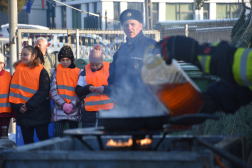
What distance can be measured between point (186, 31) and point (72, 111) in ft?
14.0

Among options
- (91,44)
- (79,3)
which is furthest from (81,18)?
(91,44)

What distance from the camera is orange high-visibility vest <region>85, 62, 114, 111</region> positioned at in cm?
472

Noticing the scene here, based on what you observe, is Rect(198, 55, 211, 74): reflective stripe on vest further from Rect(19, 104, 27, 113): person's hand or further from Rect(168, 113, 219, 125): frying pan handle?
Rect(19, 104, 27, 113): person's hand

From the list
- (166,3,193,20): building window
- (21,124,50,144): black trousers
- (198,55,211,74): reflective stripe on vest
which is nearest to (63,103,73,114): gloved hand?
(21,124,50,144): black trousers

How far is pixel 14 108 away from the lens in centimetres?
476

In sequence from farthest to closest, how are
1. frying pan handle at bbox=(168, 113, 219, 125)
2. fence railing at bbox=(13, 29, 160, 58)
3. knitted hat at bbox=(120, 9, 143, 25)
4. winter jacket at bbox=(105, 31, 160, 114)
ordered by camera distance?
fence railing at bbox=(13, 29, 160, 58) → knitted hat at bbox=(120, 9, 143, 25) → winter jacket at bbox=(105, 31, 160, 114) → frying pan handle at bbox=(168, 113, 219, 125)

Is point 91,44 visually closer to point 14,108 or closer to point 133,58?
point 14,108

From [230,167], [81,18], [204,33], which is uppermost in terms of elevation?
[81,18]

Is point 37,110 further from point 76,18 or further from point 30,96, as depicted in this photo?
point 76,18

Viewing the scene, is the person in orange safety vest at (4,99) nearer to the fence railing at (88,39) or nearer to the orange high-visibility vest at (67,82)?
the orange high-visibility vest at (67,82)

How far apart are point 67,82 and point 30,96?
1.82ft

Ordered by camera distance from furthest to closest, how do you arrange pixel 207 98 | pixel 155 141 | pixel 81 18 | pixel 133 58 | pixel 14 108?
pixel 81 18 → pixel 14 108 → pixel 133 58 → pixel 155 141 → pixel 207 98

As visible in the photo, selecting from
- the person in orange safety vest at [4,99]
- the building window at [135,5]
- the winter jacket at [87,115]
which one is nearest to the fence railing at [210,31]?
the winter jacket at [87,115]

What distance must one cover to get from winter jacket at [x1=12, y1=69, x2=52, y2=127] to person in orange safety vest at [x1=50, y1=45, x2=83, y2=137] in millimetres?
112
